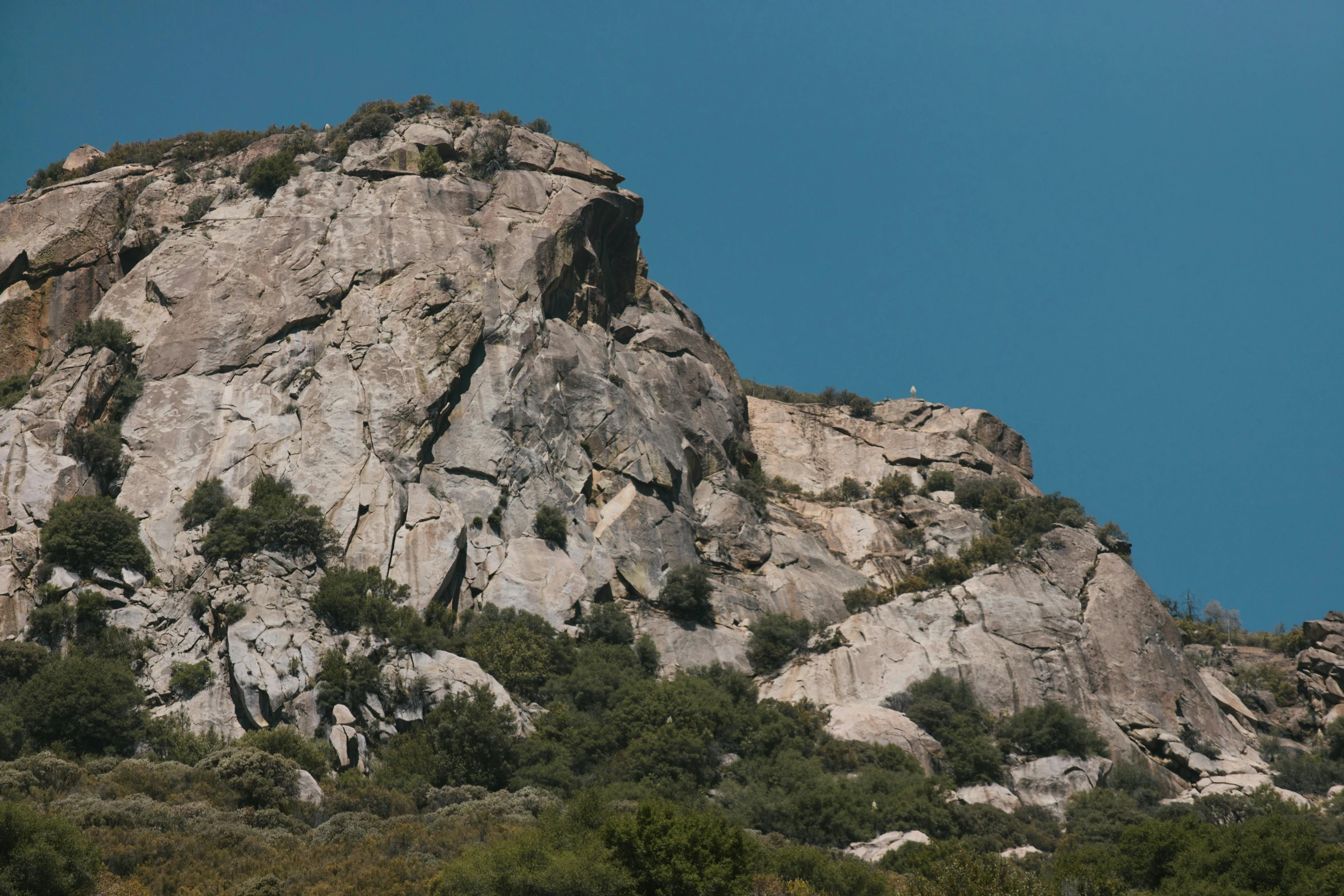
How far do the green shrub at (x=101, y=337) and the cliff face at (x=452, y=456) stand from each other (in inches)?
50.5

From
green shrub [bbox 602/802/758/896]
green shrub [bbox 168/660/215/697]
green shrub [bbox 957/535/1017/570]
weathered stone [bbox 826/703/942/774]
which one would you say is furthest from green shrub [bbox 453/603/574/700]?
green shrub [bbox 957/535/1017/570]

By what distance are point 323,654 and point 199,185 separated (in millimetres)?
36298

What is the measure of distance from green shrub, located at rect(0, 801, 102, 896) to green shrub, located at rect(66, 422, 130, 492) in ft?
88.8

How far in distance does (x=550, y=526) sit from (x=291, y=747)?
19.2 m

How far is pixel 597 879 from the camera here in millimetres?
28406

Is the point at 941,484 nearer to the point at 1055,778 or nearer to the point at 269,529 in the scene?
the point at 1055,778

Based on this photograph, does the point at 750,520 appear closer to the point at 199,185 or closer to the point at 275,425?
the point at 275,425

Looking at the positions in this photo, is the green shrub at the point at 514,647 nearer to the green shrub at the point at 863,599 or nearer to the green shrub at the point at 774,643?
the green shrub at the point at 774,643

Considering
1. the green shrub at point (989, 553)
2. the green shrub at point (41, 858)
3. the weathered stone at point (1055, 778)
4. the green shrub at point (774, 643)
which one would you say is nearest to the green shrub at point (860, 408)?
the green shrub at point (989, 553)

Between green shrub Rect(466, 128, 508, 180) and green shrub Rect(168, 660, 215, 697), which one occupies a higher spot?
green shrub Rect(466, 128, 508, 180)

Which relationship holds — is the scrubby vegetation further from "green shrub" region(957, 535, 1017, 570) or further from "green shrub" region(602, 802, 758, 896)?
"green shrub" region(957, 535, 1017, 570)

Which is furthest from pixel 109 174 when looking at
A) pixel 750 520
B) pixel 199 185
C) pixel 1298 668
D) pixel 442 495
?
pixel 1298 668

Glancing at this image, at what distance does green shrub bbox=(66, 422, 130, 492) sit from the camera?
5147 cm

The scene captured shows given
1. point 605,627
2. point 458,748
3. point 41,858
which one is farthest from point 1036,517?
point 41,858
